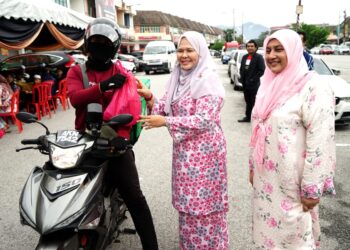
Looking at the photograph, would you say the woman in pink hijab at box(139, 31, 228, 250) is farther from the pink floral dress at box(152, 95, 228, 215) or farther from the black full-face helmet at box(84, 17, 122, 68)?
the black full-face helmet at box(84, 17, 122, 68)

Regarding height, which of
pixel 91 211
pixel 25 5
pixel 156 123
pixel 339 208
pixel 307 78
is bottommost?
pixel 339 208

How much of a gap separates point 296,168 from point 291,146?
142 mm

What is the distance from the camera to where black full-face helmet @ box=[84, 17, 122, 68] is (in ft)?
7.41

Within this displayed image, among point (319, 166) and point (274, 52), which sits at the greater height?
point (274, 52)

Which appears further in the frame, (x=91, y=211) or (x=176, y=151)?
(x=176, y=151)

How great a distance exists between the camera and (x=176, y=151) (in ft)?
7.95

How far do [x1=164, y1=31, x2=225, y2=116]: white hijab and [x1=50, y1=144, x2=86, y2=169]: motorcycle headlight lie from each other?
0.77 meters

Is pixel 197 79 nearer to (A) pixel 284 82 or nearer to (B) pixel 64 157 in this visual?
(A) pixel 284 82

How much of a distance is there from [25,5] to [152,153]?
387cm

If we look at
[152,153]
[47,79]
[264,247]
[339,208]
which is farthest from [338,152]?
[47,79]

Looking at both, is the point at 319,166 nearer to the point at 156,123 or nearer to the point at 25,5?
the point at 156,123

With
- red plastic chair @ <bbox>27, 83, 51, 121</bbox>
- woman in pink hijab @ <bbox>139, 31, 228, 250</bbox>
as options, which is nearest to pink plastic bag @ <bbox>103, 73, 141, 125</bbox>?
woman in pink hijab @ <bbox>139, 31, 228, 250</bbox>

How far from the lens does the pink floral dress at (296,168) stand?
1.88 m

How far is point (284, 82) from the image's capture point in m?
2.02
